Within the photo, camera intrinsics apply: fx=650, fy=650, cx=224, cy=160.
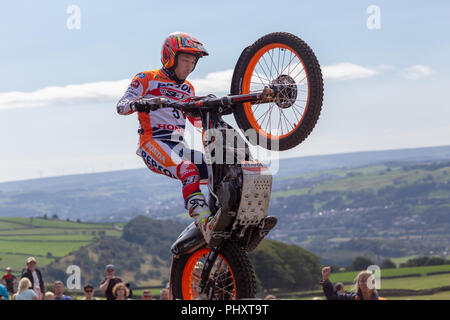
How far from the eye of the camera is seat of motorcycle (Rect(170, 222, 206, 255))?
8.23 meters

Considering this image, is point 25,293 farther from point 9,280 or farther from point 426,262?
point 426,262

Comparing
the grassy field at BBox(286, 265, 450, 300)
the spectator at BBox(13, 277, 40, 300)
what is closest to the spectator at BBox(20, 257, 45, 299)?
the spectator at BBox(13, 277, 40, 300)

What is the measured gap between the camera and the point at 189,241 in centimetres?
830

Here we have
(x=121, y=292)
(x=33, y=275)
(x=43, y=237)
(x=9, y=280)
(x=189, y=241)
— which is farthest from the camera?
(x=43, y=237)

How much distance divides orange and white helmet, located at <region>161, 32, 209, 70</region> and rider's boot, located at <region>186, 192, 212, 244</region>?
1.81m

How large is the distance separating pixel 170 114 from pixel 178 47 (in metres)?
0.89

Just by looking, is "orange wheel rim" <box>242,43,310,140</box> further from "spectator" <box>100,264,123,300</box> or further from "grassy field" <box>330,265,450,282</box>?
"grassy field" <box>330,265,450,282</box>

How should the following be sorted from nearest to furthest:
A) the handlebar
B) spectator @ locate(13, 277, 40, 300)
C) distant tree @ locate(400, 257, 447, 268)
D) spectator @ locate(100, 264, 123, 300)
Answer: the handlebar < spectator @ locate(13, 277, 40, 300) < spectator @ locate(100, 264, 123, 300) < distant tree @ locate(400, 257, 447, 268)

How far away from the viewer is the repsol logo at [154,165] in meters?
8.30

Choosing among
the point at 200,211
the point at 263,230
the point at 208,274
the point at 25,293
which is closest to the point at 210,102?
the point at 200,211

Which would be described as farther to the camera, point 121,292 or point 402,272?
point 402,272

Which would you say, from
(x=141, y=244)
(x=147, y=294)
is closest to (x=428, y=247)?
(x=141, y=244)

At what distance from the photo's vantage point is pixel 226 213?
24.9 feet
